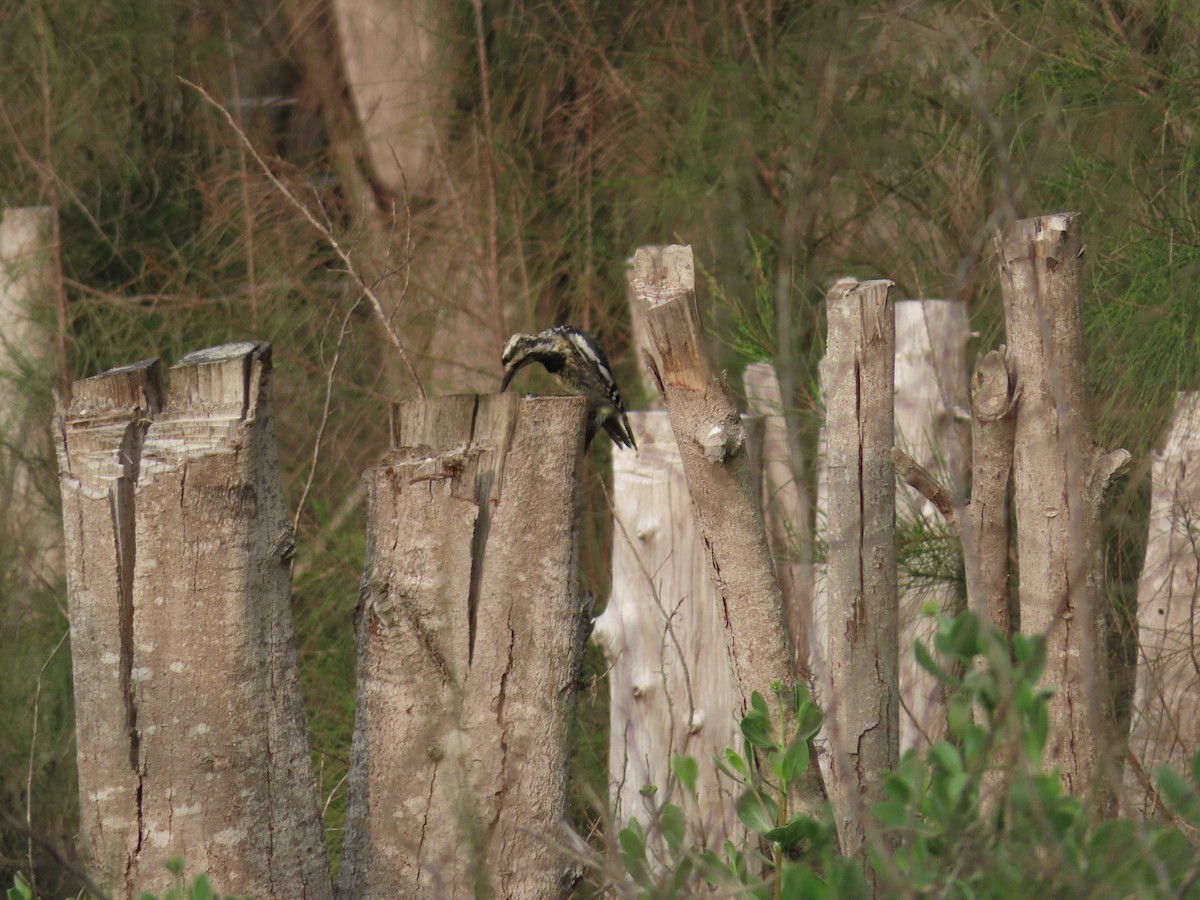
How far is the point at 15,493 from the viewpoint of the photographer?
17.8ft

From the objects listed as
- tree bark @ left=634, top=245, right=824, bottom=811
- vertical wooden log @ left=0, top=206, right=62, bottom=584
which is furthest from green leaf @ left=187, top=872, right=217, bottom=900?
vertical wooden log @ left=0, top=206, right=62, bottom=584

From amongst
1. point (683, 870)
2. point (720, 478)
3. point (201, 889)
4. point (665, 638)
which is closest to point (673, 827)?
point (683, 870)

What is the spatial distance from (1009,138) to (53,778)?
11.8 feet

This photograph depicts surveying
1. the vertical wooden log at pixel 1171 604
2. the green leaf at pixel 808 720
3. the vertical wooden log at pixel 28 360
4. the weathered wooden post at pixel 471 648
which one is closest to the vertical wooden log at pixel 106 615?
the weathered wooden post at pixel 471 648

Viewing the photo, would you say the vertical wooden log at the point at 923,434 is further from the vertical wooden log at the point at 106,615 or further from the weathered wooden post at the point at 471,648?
the vertical wooden log at the point at 106,615

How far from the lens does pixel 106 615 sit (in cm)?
198

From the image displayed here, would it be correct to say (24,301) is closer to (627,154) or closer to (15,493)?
(15,493)

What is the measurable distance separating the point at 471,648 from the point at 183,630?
44 centimetres

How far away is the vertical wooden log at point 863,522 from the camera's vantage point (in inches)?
90.3

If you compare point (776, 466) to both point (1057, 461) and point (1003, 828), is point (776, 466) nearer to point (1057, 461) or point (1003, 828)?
point (1057, 461)

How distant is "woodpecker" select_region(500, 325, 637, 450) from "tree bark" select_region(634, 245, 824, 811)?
31.5 inches

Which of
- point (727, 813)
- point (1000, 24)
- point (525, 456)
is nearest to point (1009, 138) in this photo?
point (1000, 24)

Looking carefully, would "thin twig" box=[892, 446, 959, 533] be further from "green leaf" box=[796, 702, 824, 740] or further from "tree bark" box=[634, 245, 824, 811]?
"green leaf" box=[796, 702, 824, 740]

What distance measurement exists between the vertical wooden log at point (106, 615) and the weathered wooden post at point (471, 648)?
1.15 ft
